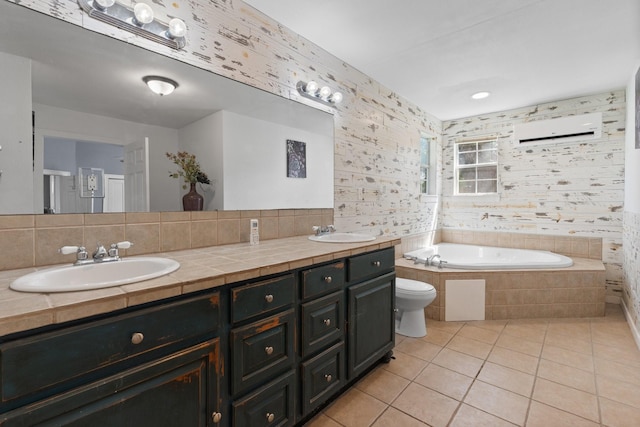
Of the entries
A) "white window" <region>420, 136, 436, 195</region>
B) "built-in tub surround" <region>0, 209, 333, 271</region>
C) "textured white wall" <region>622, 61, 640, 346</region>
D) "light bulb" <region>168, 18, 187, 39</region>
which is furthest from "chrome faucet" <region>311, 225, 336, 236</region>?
"textured white wall" <region>622, 61, 640, 346</region>

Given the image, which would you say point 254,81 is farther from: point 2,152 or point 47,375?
point 47,375

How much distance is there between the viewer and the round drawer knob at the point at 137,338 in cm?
89

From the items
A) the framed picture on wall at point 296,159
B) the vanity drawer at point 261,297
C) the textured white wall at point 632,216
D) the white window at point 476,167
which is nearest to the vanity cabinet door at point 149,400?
the vanity drawer at point 261,297

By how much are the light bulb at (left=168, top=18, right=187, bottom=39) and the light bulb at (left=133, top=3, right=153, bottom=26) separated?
0.11 m

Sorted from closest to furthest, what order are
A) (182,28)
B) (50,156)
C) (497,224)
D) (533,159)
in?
(50,156), (182,28), (533,159), (497,224)

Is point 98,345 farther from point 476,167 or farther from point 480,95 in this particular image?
point 476,167

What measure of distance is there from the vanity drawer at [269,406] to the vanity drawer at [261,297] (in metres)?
0.33

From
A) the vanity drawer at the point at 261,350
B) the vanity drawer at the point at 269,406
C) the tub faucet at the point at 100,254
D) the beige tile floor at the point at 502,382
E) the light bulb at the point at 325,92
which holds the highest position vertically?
the light bulb at the point at 325,92

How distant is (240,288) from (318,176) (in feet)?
4.76

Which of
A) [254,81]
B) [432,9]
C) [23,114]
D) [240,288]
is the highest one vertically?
[432,9]

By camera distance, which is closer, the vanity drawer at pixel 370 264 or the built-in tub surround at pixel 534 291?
the vanity drawer at pixel 370 264

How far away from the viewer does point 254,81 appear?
2006mm

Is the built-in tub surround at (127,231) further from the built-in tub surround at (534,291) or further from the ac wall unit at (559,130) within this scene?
the ac wall unit at (559,130)

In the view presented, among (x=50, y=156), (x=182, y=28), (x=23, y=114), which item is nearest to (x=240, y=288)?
(x=50, y=156)
